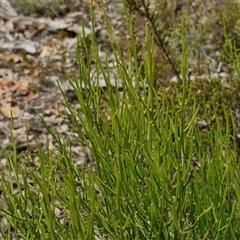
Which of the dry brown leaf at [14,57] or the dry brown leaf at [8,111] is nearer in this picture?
the dry brown leaf at [8,111]

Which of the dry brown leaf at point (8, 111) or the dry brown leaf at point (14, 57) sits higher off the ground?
the dry brown leaf at point (14, 57)

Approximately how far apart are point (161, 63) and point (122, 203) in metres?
2.43

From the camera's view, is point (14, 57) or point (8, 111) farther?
point (14, 57)

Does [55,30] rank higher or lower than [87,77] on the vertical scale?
higher

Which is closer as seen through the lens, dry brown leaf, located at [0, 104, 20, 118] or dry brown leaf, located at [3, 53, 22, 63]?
dry brown leaf, located at [0, 104, 20, 118]

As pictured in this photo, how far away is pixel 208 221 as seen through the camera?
1.64m

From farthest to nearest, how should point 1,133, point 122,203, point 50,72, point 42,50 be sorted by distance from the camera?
point 42,50
point 50,72
point 1,133
point 122,203

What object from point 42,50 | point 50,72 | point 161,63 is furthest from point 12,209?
point 42,50

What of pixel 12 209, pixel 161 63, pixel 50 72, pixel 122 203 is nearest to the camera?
pixel 122 203

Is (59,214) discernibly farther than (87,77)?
Yes

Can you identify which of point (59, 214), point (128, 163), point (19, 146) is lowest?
point (59, 214)

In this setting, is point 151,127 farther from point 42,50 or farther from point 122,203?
point 42,50

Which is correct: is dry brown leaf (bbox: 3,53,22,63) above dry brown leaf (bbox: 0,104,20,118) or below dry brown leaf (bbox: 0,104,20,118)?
above

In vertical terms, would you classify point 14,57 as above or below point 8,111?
above
